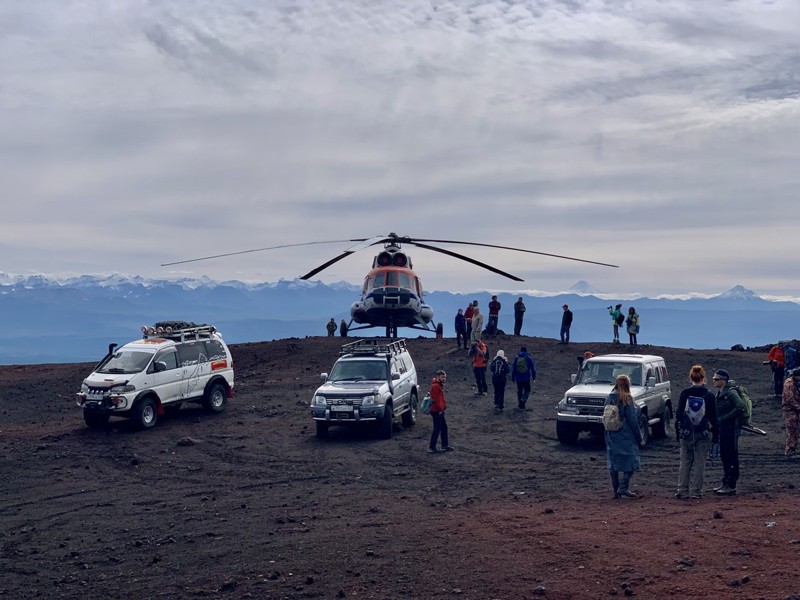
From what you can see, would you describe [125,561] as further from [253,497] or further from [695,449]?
[695,449]

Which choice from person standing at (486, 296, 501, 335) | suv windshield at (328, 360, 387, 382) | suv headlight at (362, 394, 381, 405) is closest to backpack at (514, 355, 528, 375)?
suv windshield at (328, 360, 387, 382)

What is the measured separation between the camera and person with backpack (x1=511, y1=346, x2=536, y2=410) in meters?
26.2

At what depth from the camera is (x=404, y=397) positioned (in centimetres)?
2388

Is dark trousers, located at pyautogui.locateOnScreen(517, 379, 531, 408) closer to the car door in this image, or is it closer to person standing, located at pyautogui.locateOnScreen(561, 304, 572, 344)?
the car door

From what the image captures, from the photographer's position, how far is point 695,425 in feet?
46.4

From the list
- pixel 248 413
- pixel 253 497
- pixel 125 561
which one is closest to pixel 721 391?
pixel 253 497

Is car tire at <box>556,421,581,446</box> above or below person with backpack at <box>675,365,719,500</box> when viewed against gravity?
below

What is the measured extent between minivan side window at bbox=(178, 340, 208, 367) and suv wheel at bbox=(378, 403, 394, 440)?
657 cm

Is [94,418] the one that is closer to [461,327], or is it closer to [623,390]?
[623,390]

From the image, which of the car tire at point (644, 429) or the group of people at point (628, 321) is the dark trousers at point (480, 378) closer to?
the car tire at point (644, 429)

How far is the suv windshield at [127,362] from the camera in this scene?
79.4 feet

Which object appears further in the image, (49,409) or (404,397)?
Answer: (49,409)

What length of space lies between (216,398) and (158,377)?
105 inches

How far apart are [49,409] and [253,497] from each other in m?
16.0
